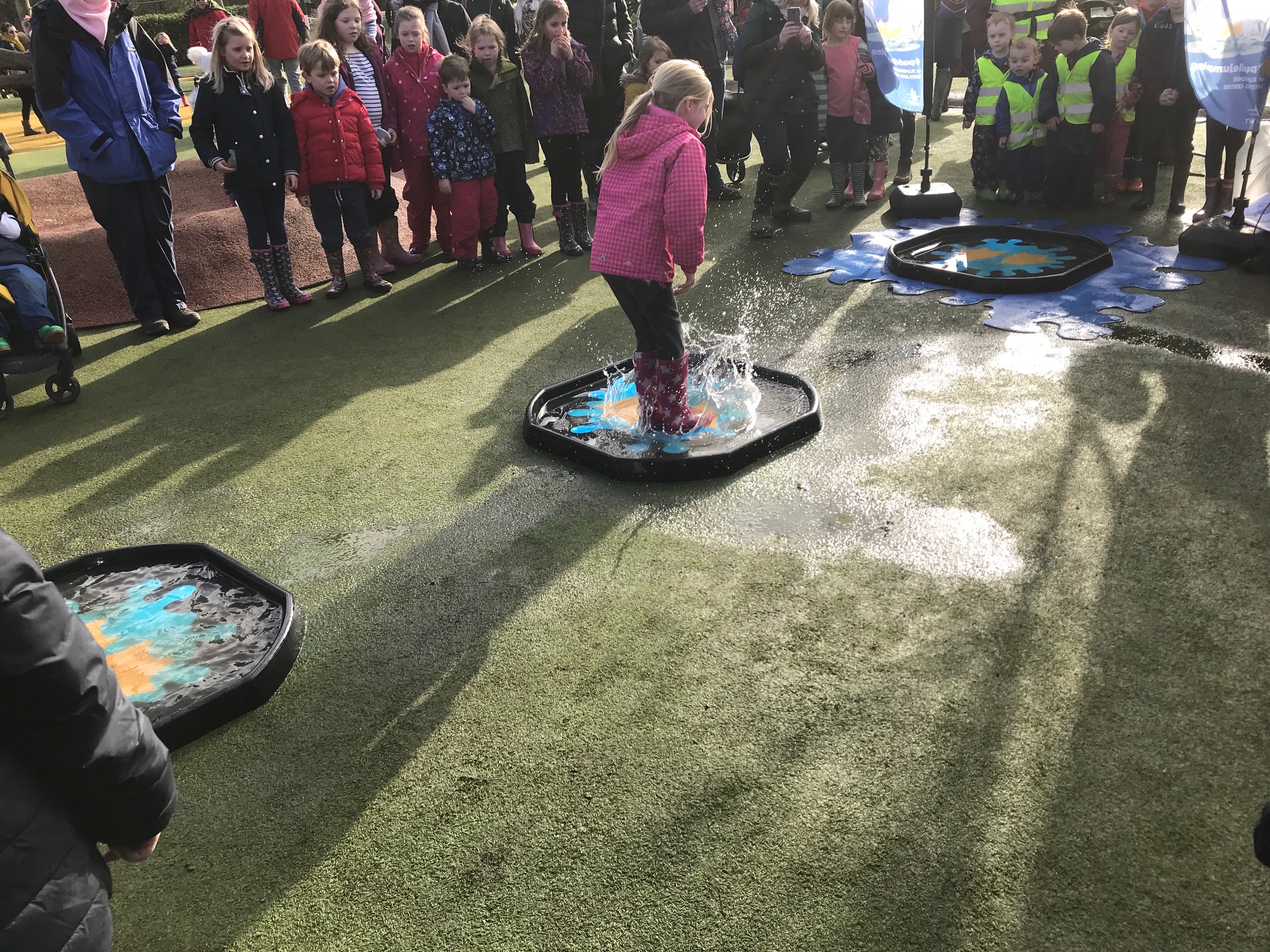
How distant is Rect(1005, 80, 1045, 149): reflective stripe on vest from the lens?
25.2 ft

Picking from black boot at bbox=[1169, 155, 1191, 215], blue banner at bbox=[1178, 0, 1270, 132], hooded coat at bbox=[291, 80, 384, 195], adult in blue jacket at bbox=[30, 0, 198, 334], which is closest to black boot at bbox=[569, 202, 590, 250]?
hooded coat at bbox=[291, 80, 384, 195]

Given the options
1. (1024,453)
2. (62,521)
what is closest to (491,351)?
(62,521)

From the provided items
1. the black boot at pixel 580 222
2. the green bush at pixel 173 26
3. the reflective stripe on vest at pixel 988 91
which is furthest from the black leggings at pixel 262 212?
the green bush at pixel 173 26

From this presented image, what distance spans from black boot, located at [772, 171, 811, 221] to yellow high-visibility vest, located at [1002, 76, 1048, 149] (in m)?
1.71

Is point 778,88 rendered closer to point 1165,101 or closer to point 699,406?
point 1165,101

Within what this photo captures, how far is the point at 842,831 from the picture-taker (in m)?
2.40

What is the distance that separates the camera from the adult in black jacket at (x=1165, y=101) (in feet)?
23.3

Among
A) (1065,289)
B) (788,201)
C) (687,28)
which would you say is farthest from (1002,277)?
(687,28)

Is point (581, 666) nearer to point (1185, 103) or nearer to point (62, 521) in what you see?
point (62, 521)

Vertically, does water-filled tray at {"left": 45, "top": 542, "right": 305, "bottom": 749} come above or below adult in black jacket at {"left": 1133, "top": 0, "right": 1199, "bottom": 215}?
below

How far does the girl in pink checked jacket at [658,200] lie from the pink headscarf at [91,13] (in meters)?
3.57

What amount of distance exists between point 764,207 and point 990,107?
2.10 m

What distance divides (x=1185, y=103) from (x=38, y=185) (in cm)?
937

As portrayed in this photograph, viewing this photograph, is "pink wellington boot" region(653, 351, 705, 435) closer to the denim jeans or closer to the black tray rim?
the black tray rim
